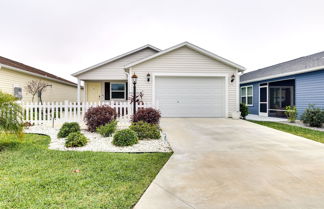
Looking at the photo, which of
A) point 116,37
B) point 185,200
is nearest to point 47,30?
point 116,37

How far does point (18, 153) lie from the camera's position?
4180 mm

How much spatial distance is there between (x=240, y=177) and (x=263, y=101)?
39.5ft

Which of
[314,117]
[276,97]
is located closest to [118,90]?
[276,97]

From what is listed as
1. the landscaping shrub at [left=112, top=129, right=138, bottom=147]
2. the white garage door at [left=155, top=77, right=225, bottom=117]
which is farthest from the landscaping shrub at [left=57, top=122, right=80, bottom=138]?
the white garage door at [left=155, top=77, right=225, bottom=117]

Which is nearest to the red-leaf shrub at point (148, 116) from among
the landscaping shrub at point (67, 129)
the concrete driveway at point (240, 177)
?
the concrete driveway at point (240, 177)

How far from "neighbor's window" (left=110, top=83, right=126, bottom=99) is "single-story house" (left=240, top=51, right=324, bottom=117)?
33.9 feet

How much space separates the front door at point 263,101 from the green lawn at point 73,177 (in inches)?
453

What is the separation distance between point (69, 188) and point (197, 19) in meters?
13.2

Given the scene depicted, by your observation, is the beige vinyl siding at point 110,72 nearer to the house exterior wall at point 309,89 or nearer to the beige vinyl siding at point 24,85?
the beige vinyl siding at point 24,85

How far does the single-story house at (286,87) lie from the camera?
9.32 meters

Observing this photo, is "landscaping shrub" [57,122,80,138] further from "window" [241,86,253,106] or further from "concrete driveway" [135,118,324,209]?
"window" [241,86,253,106]

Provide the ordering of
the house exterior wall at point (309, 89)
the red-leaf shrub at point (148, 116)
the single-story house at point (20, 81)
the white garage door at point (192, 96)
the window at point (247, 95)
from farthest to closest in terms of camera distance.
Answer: the window at point (247, 95) → the single-story house at point (20, 81) → the white garage door at point (192, 96) → the house exterior wall at point (309, 89) → the red-leaf shrub at point (148, 116)

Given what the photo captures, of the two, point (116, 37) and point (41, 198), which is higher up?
point (116, 37)

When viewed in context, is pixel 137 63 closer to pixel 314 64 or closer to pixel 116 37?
pixel 116 37
